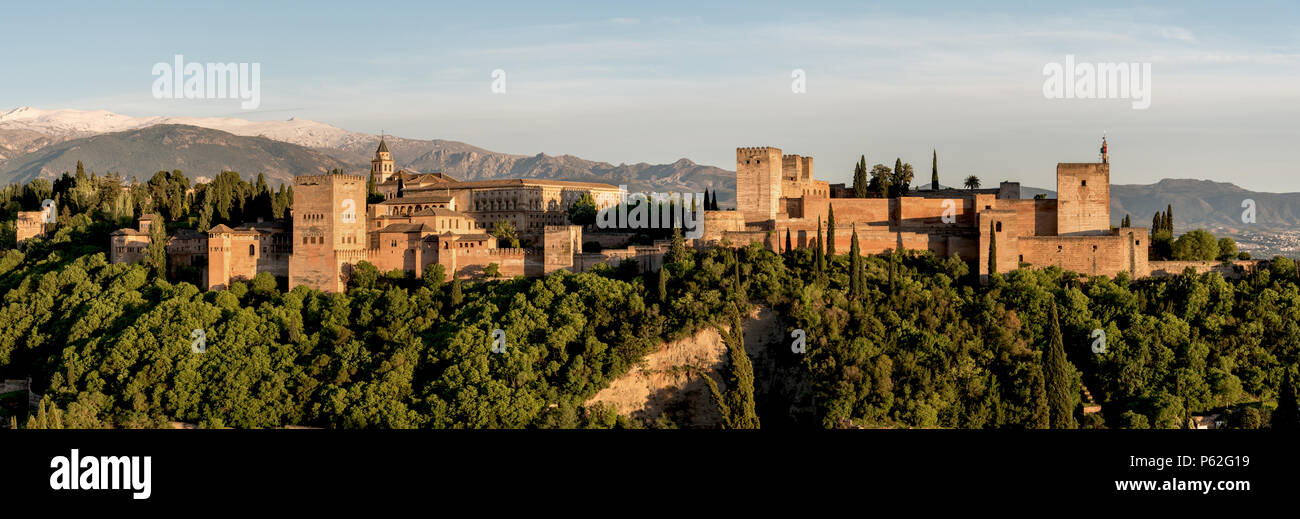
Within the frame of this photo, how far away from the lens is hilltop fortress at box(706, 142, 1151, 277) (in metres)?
41.8

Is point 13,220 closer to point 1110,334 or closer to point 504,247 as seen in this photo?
point 504,247

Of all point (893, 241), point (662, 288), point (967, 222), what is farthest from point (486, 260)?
point (967, 222)

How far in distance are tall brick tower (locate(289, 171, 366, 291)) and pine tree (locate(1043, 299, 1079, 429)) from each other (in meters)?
23.8

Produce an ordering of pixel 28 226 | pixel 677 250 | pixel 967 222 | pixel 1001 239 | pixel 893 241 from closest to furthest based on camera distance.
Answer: pixel 1001 239, pixel 677 250, pixel 893 241, pixel 967 222, pixel 28 226

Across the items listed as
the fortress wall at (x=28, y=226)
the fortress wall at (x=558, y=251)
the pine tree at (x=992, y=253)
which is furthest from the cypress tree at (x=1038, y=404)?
the fortress wall at (x=28, y=226)

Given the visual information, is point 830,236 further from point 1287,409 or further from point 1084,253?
point 1287,409

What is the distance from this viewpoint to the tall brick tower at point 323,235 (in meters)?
43.8

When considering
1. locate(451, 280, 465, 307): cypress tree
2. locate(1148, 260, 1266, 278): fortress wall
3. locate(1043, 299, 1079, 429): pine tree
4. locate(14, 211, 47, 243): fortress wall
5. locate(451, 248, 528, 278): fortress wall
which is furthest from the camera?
locate(14, 211, 47, 243): fortress wall

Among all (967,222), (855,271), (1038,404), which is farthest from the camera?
(967,222)

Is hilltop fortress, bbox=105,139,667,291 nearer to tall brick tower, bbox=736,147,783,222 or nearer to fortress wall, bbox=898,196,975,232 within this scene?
tall brick tower, bbox=736,147,783,222

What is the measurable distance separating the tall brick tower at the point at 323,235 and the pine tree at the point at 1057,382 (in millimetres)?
23756

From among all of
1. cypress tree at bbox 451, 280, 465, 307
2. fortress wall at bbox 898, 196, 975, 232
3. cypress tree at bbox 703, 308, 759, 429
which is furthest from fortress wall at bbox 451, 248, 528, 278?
fortress wall at bbox 898, 196, 975, 232

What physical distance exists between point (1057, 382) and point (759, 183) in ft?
53.1

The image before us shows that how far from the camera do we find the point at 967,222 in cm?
4462
